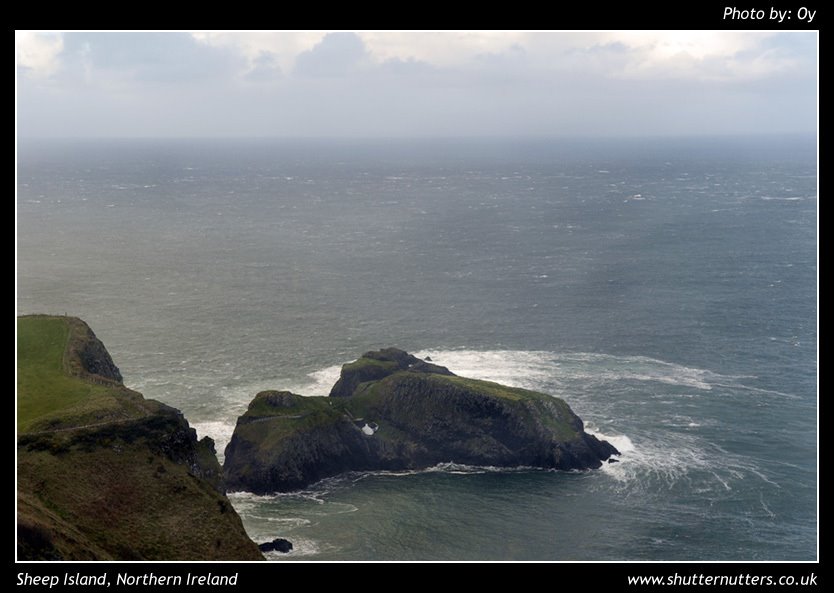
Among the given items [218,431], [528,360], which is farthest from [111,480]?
[528,360]

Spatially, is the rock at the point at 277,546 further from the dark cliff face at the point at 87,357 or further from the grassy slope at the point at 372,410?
the dark cliff face at the point at 87,357

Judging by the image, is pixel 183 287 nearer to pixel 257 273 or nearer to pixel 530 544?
pixel 257 273

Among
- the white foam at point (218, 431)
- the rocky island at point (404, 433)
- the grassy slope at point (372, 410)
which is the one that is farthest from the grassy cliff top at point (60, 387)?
the grassy slope at point (372, 410)

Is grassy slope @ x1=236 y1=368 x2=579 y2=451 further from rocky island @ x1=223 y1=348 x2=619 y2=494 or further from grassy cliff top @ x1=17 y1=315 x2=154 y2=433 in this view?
grassy cliff top @ x1=17 y1=315 x2=154 y2=433

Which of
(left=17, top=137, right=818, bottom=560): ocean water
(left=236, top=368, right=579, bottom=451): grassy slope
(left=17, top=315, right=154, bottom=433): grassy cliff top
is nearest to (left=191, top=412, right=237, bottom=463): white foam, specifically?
(left=17, top=137, right=818, bottom=560): ocean water

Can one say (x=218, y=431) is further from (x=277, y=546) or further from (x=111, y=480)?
(x=111, y=480)
